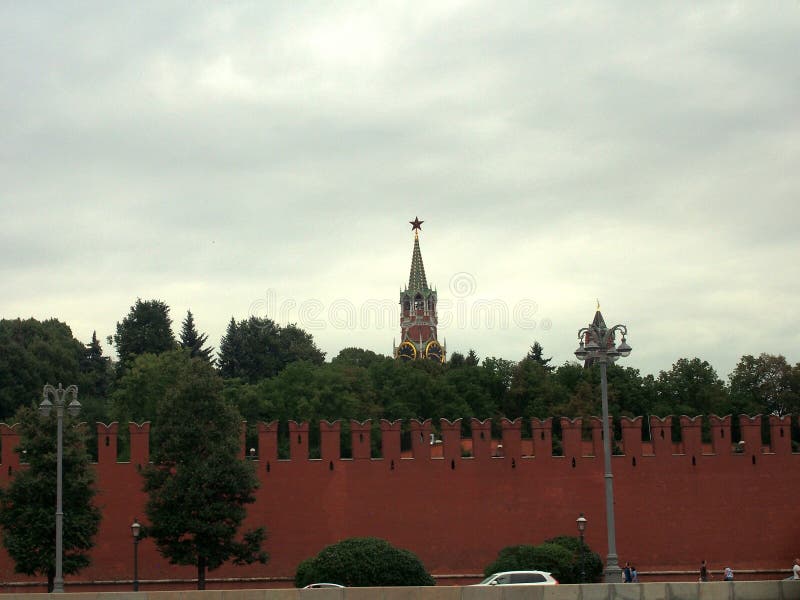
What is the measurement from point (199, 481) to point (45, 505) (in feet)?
12.1

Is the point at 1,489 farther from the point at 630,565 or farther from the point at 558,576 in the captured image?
the point at 630,565

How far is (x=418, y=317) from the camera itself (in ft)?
438

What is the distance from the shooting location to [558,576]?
30.0 m

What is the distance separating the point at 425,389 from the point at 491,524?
32.7m

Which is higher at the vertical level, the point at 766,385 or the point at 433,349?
the point at 433,349

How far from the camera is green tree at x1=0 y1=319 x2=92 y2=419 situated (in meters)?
61.4

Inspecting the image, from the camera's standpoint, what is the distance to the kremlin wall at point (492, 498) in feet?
108

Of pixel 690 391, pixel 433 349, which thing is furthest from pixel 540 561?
pixel 433 349

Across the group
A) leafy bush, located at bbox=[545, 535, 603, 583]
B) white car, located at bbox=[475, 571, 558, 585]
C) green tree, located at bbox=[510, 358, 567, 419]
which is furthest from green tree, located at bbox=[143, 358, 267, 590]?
green tree, located at bbox=[510, 358, 567, 419]

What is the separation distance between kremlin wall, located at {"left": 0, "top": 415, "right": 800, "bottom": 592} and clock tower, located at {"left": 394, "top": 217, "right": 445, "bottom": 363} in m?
98.3

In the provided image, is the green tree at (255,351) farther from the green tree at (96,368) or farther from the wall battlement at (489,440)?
the wall battlement at (489,440)

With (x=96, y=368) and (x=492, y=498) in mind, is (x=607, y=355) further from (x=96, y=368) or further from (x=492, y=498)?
(x=96, y=368)

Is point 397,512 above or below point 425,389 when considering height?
below

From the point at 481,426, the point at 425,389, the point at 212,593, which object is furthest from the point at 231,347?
the point at 212,593
